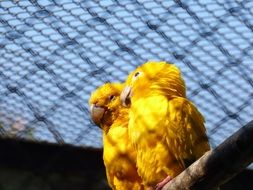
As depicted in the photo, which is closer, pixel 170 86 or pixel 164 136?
pixel 164 136

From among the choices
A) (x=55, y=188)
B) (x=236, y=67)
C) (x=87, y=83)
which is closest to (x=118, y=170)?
(x=55, y=188)

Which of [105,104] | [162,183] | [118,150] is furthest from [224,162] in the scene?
[105,104]

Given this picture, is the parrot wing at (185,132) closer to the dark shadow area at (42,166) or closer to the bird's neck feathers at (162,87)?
the bird's neck feathers at (162,87)

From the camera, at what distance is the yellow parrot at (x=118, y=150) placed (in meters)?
1.62

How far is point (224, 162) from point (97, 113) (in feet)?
3.22

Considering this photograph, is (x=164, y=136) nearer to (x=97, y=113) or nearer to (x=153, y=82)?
(x=153, y=82)

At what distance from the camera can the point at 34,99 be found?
6.44 ft

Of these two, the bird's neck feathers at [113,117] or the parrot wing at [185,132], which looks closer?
the parrot wing at [185,132]

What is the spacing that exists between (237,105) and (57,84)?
691 mm

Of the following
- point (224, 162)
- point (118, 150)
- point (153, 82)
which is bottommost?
point (118, 150)

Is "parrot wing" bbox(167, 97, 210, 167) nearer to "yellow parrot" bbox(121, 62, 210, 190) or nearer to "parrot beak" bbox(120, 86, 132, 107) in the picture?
"yellow parrot" bbox(121, 62, 210, 190)

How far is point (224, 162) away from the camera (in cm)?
92

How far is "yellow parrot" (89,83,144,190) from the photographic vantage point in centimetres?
162

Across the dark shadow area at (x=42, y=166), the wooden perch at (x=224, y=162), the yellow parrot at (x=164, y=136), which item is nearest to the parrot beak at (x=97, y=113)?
the dark shadow area at (x=42, y=166)
